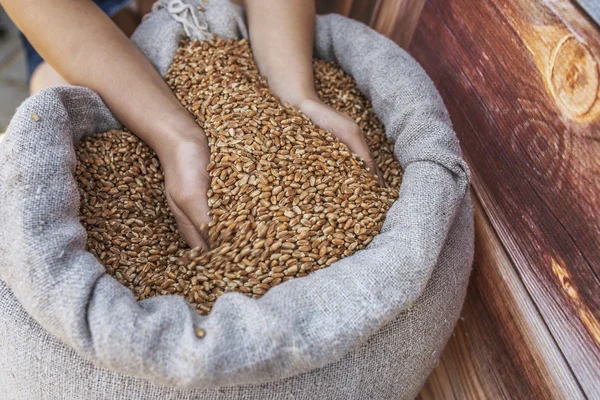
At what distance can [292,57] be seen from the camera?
5.10 feet

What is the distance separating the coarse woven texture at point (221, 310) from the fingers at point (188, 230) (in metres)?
0.22

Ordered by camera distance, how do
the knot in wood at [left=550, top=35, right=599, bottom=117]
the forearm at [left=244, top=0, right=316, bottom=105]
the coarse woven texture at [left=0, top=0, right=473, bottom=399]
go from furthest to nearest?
1. the forearm at [left=244, top=0, right=316, bottom=105]
2. the knot in wood at [left=550, top=35, right=599, bottom=117]
3. the coarse woven texture at [left=0, top=0, right=473, bottom=399]

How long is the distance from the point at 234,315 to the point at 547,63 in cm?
83

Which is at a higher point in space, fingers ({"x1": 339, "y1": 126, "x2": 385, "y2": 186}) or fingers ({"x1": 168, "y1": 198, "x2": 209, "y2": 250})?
fingers ({"x1": 339, "y1": 126, "x2": 385, "y2": 186})

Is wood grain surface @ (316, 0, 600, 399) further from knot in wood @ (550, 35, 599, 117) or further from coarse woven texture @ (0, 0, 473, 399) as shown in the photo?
coarse woven texture @ (0, 0, 473, 399)

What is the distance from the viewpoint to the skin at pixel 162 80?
124 cm

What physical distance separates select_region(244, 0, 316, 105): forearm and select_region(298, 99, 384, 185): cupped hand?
83 mm

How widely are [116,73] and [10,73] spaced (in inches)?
76.2

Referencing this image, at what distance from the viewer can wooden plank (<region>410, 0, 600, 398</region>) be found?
1049 mm

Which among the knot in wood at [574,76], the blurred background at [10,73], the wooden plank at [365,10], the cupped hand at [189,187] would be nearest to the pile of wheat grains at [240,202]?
the cupped hand at [189,187]

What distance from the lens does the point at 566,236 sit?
1.11 m

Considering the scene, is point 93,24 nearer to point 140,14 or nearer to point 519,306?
point 140,14

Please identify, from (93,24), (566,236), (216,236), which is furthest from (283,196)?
(93,24)

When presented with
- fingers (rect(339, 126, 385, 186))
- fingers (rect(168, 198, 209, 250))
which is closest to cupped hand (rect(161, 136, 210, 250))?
fingers (rect(168, 198, 209, 250))
